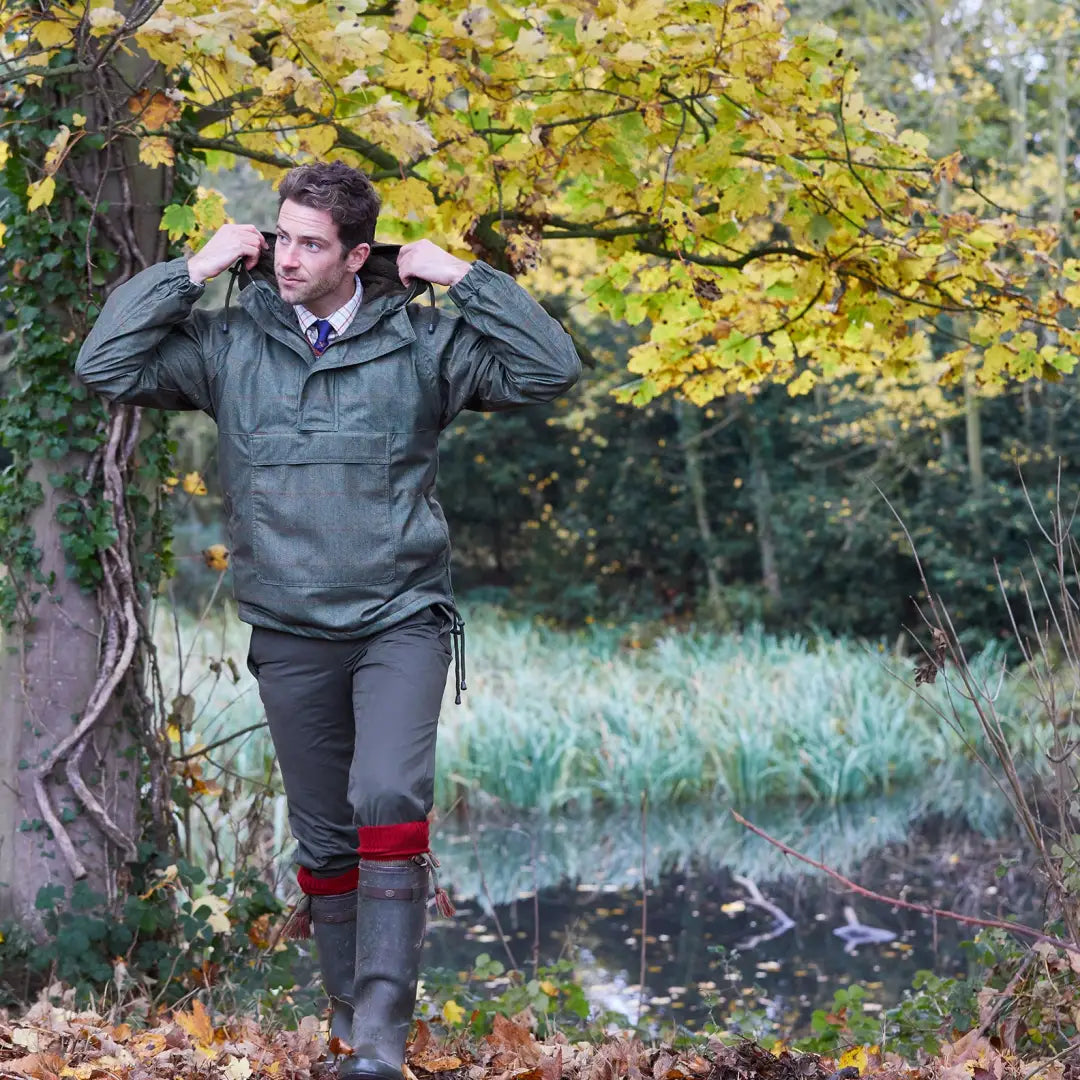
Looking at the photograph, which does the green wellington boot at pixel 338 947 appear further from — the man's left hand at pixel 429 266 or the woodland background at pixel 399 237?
the man's left hand at pixel 429 266

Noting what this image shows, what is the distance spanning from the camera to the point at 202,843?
6559 millimetres

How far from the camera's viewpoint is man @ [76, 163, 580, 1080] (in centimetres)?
271

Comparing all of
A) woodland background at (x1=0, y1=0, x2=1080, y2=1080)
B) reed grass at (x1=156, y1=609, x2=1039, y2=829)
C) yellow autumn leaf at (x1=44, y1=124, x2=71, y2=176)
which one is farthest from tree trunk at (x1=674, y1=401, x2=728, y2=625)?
yellow autumn leaf at (x1=44, y1=124, x2=71, y2=176)

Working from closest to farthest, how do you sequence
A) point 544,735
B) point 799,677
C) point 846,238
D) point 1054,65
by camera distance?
point 846,238
point 544,735
point 799,677
point 1054,65

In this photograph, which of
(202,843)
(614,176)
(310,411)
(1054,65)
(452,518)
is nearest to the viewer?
(310,411)

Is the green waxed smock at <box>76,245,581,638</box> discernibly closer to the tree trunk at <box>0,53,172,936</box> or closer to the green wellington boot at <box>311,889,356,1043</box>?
the green wellington boot at <box>311,889,356,1043</box>

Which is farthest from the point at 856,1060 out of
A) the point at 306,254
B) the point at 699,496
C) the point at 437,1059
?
the point at 699,496

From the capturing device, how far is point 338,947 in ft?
10.0

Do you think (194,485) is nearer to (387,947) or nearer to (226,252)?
(226,252)

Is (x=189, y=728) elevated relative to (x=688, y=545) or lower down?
elevated

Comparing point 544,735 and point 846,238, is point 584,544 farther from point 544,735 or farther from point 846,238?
point 846,238

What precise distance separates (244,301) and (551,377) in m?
0.69

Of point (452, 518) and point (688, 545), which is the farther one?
point (452, 518)

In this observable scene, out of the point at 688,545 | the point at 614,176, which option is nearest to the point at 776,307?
the point at 614,176
